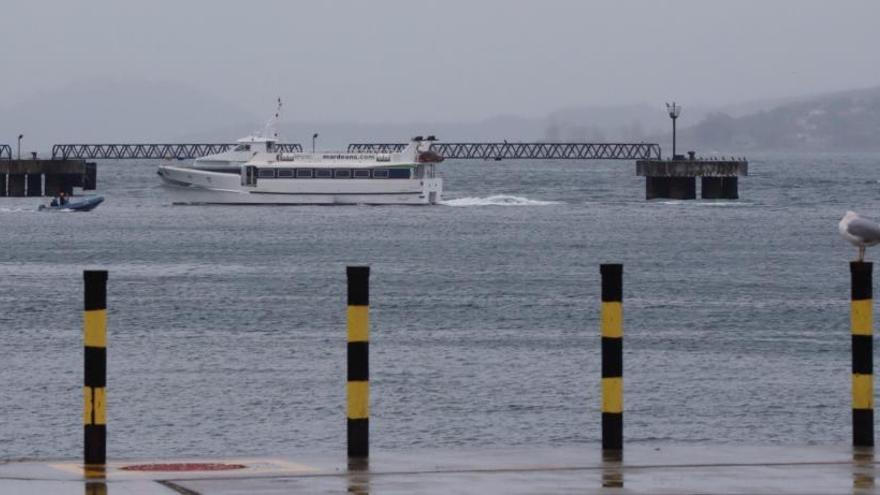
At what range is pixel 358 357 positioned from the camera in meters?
12.2

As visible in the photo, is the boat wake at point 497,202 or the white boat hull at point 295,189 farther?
the boat wake at point 497,202

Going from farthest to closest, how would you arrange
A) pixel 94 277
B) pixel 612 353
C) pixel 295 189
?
pixel 295 189 < pixel 612 353 < pixel 94 277

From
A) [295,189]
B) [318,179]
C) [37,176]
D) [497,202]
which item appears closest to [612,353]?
[295,189]

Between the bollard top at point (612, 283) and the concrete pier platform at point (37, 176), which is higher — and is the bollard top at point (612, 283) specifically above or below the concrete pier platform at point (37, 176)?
below

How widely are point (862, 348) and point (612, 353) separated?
170 cm

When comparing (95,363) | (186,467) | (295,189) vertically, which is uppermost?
(295,189)

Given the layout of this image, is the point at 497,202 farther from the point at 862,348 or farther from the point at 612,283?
the point at 612,283

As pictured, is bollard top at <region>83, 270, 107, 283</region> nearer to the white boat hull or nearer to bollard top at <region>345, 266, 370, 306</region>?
bollard top at <region>345, 266, 370, 306</region>

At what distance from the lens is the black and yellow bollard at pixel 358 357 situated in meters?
12.0

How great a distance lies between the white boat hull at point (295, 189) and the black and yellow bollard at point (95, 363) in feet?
385

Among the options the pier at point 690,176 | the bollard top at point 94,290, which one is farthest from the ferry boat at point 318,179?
the bollard top at point 94,290

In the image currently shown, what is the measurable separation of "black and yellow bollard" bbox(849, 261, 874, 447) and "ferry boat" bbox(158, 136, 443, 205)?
375 ft

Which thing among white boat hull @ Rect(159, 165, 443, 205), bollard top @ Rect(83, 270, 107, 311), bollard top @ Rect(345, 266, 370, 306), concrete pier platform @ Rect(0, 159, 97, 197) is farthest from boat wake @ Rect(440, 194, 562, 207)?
bollard top @ Rect(83, 270, 107, 311)

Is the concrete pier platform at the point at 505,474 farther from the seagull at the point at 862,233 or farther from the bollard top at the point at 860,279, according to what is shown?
the seagull at the point at 862,233
